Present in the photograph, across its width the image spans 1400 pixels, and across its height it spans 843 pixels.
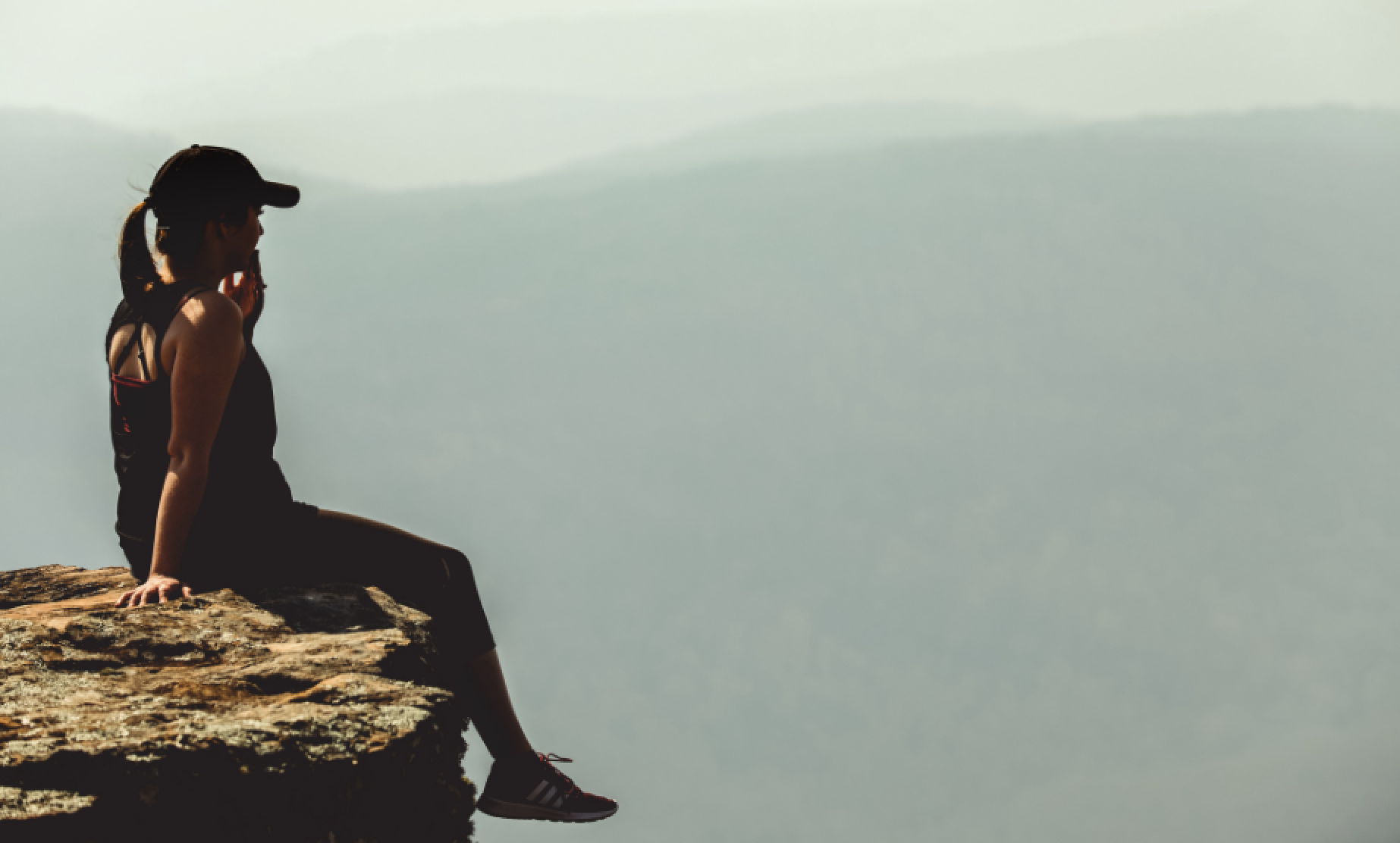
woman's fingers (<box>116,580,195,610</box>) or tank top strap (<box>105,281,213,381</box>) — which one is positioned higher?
tank top strap (<box>105,281,213,381</box>)

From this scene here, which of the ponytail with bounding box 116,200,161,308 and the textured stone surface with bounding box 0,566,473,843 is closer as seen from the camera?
the textured stone surface with bounding box 0,566,473,843

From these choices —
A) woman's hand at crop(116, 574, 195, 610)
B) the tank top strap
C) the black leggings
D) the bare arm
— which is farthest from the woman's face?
woman's hand at crop(116, 574, 195, 610)

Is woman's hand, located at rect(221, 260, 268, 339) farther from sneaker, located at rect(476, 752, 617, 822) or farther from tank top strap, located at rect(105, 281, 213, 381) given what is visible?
sneaker, located at rect(476, 752, 617, 822)

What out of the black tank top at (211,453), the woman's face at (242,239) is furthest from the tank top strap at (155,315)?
the woman's face at (242,239)

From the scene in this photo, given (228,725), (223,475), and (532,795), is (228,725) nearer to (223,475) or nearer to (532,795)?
(223,475)

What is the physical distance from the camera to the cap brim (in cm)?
463

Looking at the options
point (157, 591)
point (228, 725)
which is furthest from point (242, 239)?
point (228, 725)

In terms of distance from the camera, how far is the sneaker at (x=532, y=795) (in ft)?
15.0

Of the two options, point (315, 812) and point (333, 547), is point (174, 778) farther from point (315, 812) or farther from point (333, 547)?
point (333, 547)

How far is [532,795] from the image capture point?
4590 mm

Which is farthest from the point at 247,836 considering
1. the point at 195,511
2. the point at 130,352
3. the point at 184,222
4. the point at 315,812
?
the point at 184,222

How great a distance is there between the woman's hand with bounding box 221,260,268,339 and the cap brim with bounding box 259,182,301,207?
1.56ft

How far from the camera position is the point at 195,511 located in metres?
4.22

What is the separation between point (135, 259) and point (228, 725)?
1.99 metres
